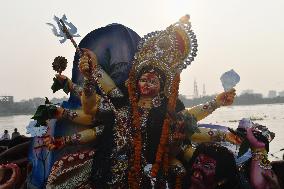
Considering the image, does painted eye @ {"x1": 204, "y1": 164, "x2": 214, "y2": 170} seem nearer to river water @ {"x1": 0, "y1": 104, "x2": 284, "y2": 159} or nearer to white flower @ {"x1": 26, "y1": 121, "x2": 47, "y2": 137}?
white flower @ {"x1": 26, "y1": 121, "x2": 47, "y2": 137}

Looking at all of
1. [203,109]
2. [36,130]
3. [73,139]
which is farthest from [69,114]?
[203,109]

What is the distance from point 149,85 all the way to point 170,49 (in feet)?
1.78

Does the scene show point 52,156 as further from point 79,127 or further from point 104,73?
point 104,73

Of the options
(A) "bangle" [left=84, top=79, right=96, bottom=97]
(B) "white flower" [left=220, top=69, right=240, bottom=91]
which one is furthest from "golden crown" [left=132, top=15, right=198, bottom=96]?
(A) "bangle" [left=84, top=79, right=96, bottom=97]

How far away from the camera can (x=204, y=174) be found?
5324 millimetres

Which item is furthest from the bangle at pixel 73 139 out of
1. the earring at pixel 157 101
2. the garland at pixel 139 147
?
the earring at pixel 157 101

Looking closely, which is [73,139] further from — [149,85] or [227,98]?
[227,98]

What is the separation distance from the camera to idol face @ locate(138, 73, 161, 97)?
5.98 m

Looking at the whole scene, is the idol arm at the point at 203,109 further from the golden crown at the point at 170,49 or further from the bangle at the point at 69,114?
the bangle at the point at 69,114

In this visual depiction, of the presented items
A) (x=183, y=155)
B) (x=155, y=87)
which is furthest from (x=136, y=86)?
(x=183, y=155)

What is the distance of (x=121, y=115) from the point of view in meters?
6.07

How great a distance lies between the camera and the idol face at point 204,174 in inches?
209

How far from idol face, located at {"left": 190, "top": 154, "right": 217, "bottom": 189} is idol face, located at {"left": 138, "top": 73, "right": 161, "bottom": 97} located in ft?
3.76

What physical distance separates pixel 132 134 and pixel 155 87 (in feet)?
2.21
